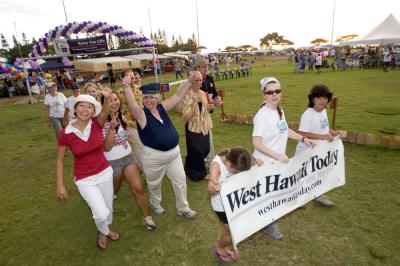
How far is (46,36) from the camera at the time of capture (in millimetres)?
13781

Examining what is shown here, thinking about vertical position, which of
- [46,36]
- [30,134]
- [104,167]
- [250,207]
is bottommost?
[30,134]

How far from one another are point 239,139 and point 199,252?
448 centimetres

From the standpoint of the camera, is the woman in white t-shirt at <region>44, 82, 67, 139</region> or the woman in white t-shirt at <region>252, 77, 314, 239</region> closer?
the woman in white t-shirt at <region>252, 77, 314, 239</region>

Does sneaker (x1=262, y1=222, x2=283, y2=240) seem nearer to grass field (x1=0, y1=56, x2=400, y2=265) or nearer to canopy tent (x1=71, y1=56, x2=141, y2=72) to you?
grass field (x1=0, y1=56, x2=400, y2=265)

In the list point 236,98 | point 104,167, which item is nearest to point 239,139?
point 104,167

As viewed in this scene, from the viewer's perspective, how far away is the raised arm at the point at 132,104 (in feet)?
11.4

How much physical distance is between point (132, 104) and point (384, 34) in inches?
1024

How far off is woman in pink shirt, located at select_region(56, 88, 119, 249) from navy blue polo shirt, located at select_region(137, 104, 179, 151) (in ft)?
1.78

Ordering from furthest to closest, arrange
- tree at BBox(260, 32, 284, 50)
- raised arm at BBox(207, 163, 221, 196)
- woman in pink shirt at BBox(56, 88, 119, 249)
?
tree at BBox(260, 32, 284, 50), woman in pink shirt at BBox(56, 88, 119, 249), raised arm at BBox(207, 163, 221, 196)

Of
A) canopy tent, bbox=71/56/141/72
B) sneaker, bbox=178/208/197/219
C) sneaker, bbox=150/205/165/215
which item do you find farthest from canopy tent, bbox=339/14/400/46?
sneaker, bbox=150/205/165/215

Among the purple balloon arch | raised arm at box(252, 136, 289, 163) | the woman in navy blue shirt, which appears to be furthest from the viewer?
the purple balloon arch

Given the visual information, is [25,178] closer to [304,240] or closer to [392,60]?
[304,240]

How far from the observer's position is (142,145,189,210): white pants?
3.94 meters

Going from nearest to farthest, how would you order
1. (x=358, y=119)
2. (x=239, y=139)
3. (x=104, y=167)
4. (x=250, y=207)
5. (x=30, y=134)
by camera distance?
(x=250, y=207) < (x=104, y=167) < (x=239, y=139) < (x=358, y=119) < (x=30, y=134)
